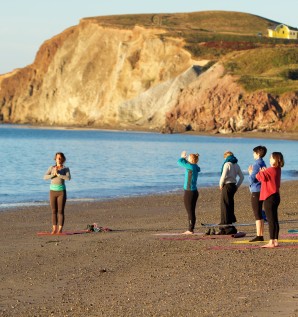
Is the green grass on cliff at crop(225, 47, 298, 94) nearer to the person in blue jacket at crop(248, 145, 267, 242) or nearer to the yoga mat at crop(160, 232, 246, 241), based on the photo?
the yoga mat at crop(160, 232, 246, 241)

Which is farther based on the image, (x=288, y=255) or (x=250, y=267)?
(x=288, y=255)

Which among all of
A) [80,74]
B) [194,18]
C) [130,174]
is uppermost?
[194,18]

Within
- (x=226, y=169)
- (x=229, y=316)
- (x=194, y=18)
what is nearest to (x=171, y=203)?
(x=226, y=169)

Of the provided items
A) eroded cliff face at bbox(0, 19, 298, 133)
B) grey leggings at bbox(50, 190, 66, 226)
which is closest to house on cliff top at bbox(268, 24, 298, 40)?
eroded cliff face at bbox(0, 19, 298, 133)

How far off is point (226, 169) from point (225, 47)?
116 m

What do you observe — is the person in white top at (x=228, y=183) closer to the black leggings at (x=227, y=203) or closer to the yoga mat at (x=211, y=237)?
the black leggings at (x=227, y=203)

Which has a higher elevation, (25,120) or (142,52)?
(142,52)

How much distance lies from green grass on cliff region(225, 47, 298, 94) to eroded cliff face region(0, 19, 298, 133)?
2.18 metres

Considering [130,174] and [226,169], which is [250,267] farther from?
[130,174]

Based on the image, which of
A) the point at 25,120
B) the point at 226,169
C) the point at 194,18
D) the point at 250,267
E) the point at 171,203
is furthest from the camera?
the point at 194,18

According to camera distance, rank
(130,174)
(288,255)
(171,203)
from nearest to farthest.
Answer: (288,255) < (171,203) < (130,174)

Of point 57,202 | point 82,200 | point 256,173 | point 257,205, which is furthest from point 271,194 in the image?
point 82,200

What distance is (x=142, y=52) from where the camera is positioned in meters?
124

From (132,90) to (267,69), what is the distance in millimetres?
19466
